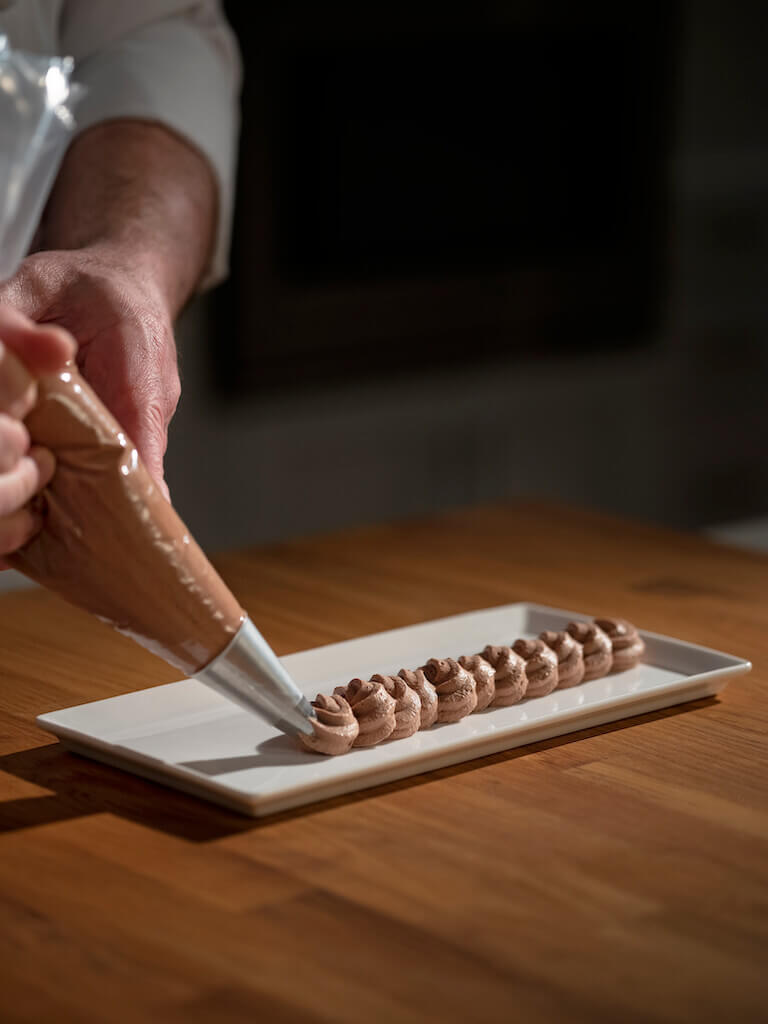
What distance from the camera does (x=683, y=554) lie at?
138cm

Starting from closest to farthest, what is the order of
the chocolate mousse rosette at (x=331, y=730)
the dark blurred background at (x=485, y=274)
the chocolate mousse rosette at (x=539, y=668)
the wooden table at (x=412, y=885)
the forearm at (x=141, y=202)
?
the wooden table at (x=412, y=885) → the chocolate mousse rosette at (x=331, y=730) → the chocolate mousse rosette at (x=539, y=668) → the forearm at (x=141, y=202) → the dark blurred background at (x=485, y=274)

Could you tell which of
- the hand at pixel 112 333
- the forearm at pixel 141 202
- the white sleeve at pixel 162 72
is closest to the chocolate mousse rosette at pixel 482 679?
the hand at pixel 112 333

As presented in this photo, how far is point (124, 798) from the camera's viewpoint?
769 millimetres

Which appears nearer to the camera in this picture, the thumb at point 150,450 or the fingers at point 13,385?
the fingers at point 13,385

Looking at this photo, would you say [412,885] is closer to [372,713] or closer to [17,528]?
[372,713]

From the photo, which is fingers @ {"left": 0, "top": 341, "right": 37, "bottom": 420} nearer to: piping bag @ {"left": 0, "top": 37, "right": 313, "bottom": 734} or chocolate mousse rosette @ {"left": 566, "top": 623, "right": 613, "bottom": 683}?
piping bag @ {"left": 0, "top": 37, "right": 313, "bottom": 734}

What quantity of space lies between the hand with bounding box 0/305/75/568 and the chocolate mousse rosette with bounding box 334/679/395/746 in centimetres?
22

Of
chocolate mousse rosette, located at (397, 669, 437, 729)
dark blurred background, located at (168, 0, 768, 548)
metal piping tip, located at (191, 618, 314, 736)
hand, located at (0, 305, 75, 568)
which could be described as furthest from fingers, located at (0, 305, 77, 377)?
dark blurred background, located at (168, 0, 768, 548)

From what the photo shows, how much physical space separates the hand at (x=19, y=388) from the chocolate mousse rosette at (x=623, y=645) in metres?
0.42

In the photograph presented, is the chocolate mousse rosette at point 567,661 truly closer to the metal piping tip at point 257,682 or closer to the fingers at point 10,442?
the metal piping tip at point 257,682

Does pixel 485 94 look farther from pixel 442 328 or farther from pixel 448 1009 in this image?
pixel 448 1009

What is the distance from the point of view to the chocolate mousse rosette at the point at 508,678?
0.88m

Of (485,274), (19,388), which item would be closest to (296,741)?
(19,388)

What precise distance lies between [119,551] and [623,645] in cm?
38
